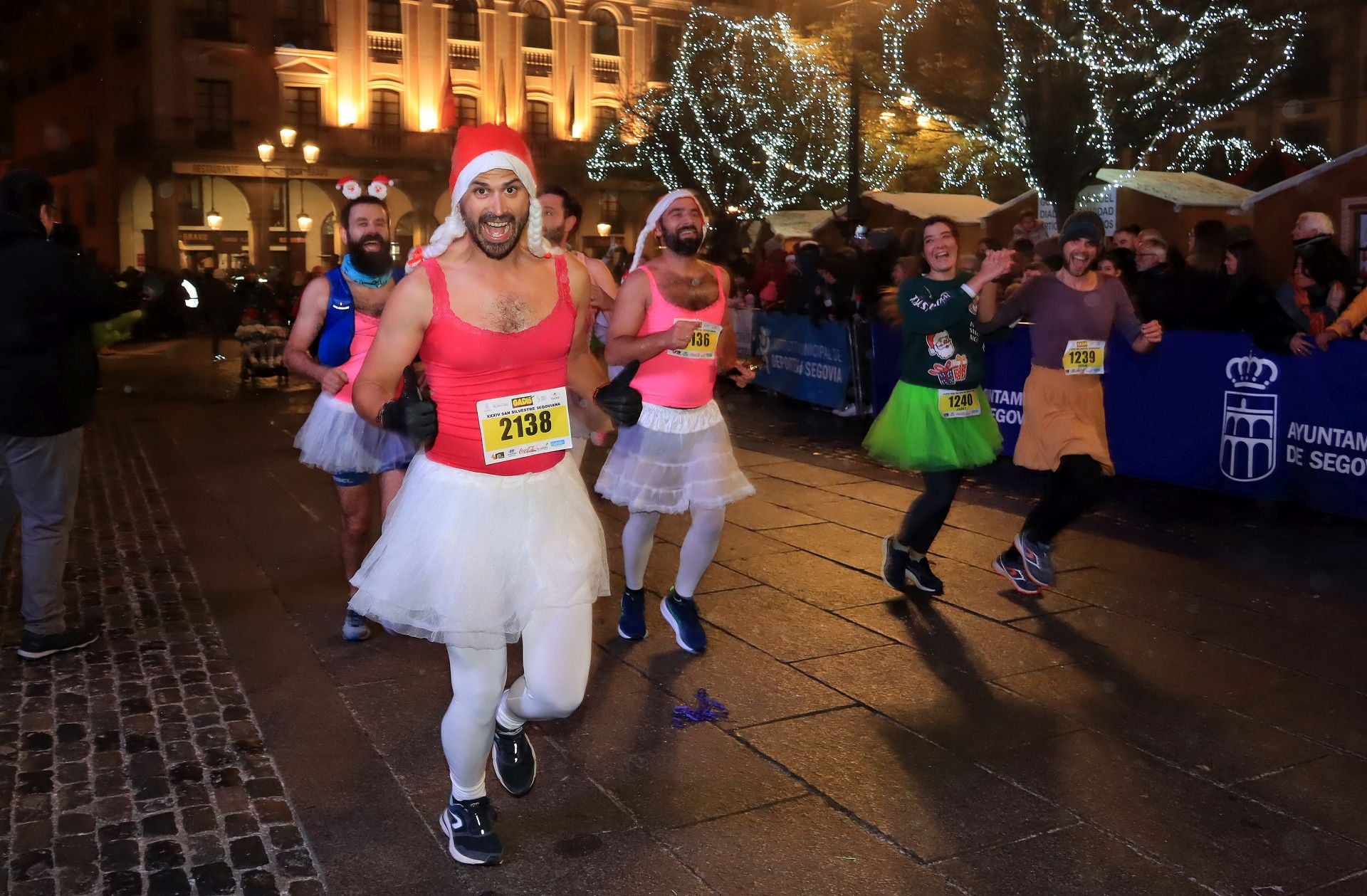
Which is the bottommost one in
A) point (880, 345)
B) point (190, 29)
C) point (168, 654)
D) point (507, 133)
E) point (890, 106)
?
point (168, 654)

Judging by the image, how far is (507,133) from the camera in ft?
12.5

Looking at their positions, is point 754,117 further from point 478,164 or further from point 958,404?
point 478,164

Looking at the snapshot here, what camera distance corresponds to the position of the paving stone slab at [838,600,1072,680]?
18.7 ft

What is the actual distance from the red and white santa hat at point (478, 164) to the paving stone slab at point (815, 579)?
137 inches

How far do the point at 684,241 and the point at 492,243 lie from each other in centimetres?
206

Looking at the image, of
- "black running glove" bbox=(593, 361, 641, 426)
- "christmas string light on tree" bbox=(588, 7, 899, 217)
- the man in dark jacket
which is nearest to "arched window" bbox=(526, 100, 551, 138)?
"christmas string light on tree" bbox=(588, 7, 899, 217)

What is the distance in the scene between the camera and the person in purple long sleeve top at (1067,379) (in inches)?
259

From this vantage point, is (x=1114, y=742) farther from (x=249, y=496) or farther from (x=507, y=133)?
(x=249, y=496)

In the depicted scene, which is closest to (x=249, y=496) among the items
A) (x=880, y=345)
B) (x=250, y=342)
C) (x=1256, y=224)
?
(x=880, y=345)

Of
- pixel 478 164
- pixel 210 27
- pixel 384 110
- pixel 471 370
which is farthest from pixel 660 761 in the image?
pixel 384 110

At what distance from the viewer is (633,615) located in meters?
6.10

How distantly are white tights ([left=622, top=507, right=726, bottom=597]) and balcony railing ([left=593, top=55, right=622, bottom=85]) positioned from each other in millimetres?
51557

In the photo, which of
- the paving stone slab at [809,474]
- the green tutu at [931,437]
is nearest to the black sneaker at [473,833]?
the green tutu at [931,437]

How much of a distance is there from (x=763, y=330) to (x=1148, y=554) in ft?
30.4
